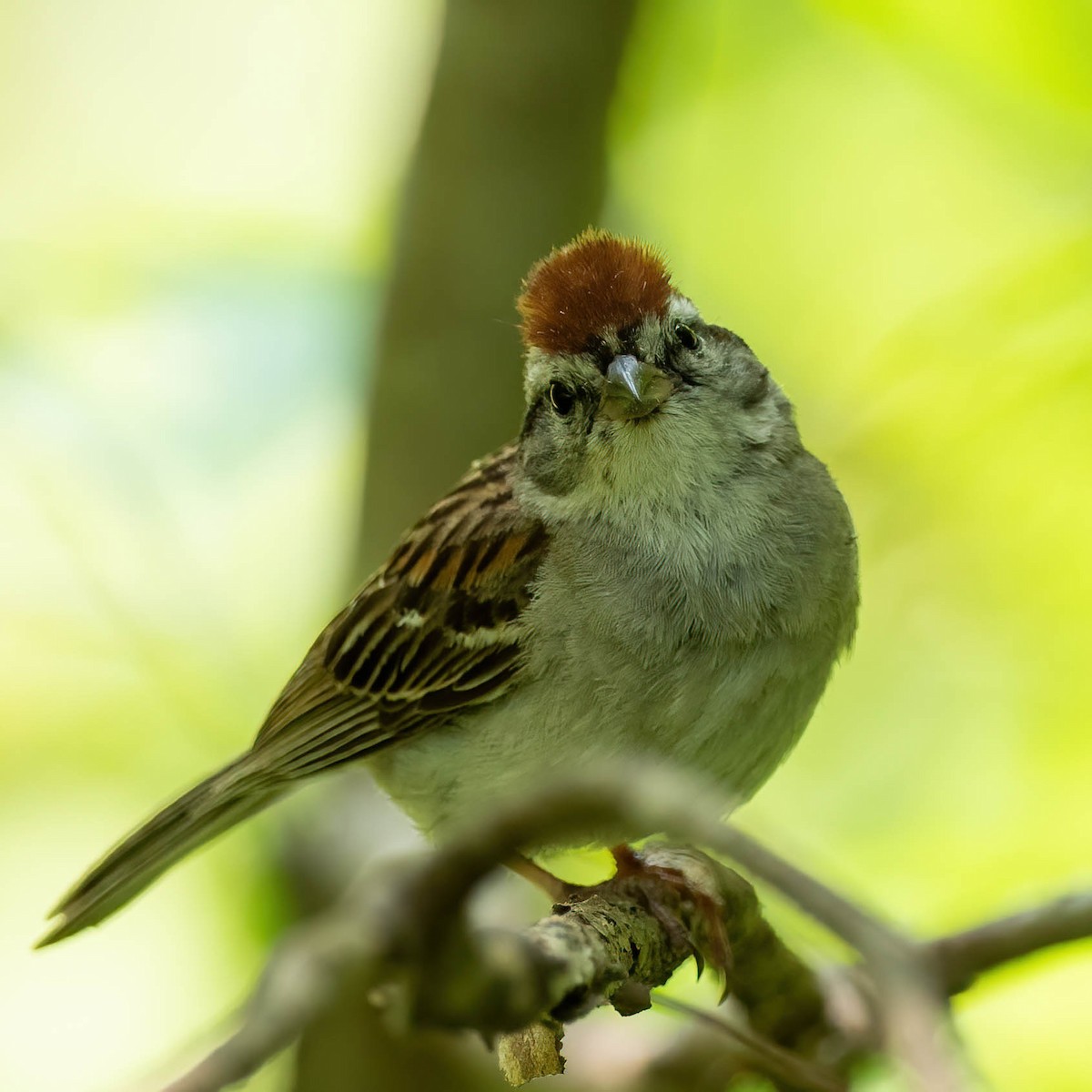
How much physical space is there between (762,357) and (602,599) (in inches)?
67.9

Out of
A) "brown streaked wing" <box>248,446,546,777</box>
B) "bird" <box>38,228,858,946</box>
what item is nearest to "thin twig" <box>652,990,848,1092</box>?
"bird" <box>38,228,858,946</box>

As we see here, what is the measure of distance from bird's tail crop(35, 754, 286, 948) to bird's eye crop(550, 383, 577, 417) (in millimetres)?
1068

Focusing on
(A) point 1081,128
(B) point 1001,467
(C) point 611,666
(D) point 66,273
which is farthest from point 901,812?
(D) point 66,273

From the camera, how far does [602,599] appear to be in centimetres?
282

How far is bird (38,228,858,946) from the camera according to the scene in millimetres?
2709

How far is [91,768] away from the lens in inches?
169

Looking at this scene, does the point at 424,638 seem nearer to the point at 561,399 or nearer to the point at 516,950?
the point at 561,399

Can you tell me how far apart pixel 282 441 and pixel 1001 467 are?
221 centimetres

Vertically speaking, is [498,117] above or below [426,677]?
above

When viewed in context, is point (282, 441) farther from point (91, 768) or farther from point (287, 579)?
point (91, 768)

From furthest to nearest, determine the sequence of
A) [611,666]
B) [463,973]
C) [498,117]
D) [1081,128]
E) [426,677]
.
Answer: [1081,128] < [498,117] < [426,677] < [611,666] < [463,973]

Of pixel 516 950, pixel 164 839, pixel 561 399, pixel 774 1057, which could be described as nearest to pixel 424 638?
pixel 561 399

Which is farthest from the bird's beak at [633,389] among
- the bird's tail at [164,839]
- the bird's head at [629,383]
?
the bird's tail at [164,839]

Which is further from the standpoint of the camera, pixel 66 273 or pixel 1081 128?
pixel 66 273
